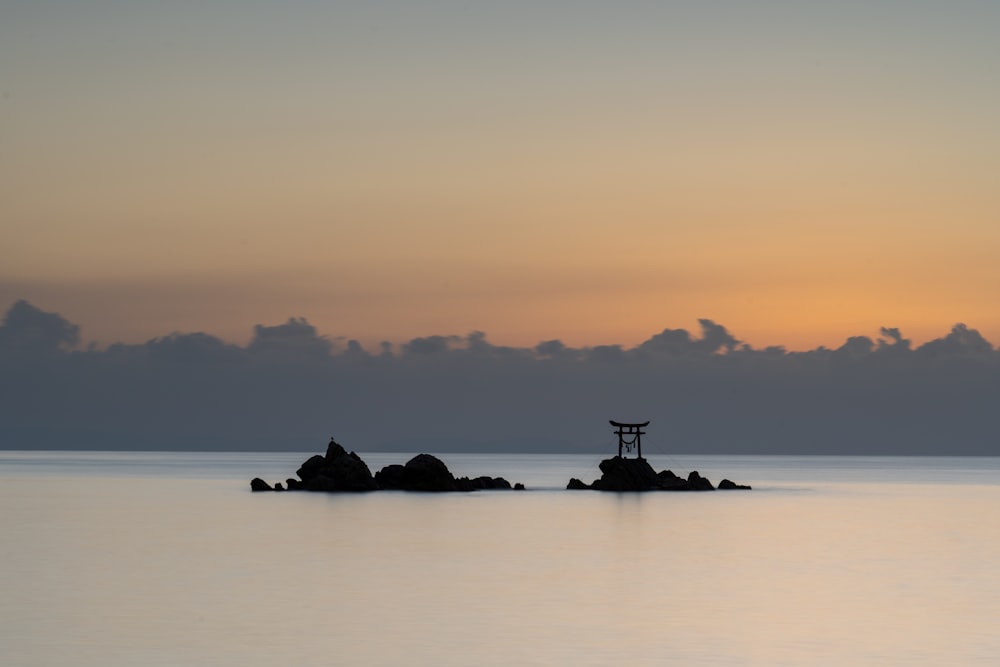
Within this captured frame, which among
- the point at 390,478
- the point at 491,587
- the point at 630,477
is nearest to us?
the point at 491,587

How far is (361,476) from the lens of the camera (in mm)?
116938

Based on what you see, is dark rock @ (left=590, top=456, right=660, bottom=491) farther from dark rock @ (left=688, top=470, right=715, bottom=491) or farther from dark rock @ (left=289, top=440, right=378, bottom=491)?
dark rock @ (left=289, top=440, right=378, bottom=491)

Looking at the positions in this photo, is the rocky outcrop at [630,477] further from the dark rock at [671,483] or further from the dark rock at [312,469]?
the dark rock at [312,469]

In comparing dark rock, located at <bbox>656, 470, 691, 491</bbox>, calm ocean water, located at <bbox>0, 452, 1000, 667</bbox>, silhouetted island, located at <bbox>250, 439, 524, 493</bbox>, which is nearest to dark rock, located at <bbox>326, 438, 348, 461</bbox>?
silhouetted island, located at <bbox>250, 439, 524, 493</bbox>

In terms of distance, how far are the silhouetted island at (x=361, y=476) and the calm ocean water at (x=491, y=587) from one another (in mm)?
16924

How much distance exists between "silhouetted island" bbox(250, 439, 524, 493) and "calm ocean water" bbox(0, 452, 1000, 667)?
16.9m

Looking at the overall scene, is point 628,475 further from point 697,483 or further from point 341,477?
point 341,477

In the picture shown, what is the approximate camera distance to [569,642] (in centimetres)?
3809

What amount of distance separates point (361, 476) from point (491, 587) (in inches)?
2628

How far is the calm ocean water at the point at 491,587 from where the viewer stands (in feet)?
121

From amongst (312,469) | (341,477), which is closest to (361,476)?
(341,477)

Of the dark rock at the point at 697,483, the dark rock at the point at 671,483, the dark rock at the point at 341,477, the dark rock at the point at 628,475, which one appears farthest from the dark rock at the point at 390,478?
the dark rock at the point at 697,483

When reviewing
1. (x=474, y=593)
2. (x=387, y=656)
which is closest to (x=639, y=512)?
(x=474, y=593)

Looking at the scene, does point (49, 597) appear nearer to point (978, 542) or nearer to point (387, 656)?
point (387, 656)
